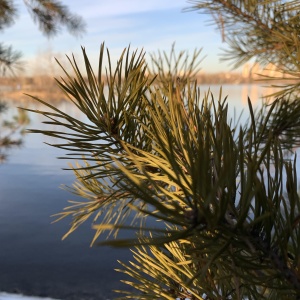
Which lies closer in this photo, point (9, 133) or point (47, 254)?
point (9, 133)

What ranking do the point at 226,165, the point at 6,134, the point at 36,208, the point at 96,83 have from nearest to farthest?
the point at 226,165 → the point at 96,83 → the point at 6,134 → the point at 36,208

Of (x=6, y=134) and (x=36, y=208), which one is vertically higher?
(x=6, y=134)

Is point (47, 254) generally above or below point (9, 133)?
below

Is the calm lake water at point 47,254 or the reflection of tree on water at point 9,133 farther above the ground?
the reflection of tree on water at point 9,133

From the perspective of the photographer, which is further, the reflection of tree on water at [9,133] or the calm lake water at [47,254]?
the calm lake water at [47,254]

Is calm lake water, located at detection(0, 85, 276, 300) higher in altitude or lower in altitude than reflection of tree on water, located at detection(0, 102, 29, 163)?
lower

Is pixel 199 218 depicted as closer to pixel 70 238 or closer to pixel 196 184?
pixel 196 184

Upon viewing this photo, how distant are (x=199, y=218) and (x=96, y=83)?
A: 210 mm

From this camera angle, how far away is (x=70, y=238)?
12.4 feet

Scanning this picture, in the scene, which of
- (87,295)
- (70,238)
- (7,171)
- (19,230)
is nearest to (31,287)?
(87,295)

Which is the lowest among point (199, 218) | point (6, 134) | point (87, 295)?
point (87, 295)

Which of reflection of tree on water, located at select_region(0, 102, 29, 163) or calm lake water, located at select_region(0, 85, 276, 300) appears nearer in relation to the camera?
reflection of tree on water, located at select_region(0, 102, 29, 163)

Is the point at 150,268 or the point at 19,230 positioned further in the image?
the point at 19,230

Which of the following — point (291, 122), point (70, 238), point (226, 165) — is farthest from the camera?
point (70, 238)
